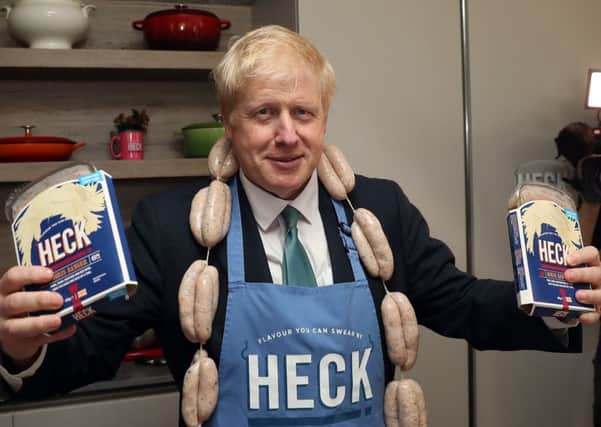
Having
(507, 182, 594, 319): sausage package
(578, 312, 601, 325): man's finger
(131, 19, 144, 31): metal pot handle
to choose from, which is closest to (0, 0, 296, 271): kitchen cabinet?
(131, 19, 144, 31): metal pot handle

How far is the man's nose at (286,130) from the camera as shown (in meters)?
1.18

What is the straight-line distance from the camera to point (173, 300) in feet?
3.98

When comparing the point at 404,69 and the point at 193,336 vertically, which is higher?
the point at 404,69

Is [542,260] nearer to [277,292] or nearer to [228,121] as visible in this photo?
[277,292]

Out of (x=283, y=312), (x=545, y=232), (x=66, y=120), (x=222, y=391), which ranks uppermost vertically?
(x=66, y=120)

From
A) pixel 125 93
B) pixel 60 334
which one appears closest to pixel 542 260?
pixel 60 334

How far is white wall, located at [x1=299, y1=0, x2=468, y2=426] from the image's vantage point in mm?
1946

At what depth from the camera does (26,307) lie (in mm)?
851

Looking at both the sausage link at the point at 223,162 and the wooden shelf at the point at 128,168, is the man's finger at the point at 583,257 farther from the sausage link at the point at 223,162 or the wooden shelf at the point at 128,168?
the wooden shelf at the point at 128,168

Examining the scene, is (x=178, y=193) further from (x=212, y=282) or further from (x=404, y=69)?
(x=404, y=69)

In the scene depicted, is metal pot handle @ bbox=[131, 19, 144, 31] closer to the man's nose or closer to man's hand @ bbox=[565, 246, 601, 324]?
the man's nose

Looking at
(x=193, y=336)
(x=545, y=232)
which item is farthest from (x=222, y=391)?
(x=545, y=232)

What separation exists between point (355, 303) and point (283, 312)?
13cm

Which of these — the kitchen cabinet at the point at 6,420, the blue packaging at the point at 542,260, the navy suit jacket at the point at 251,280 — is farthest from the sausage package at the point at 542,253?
the kitchen cabinet at the point at 6,420
